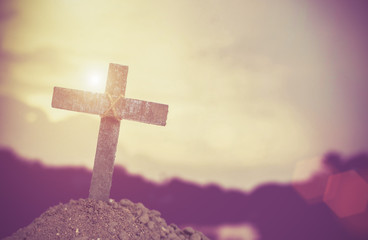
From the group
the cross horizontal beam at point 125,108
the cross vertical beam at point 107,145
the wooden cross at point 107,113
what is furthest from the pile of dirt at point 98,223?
the cross horizontal beam at point 125,108

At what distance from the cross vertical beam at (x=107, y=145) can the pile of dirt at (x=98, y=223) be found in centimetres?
28

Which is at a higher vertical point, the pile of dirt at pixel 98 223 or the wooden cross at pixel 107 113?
the wooden cross at pixel 107 113

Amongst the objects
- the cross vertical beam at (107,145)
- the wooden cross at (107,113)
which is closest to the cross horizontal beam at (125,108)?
the wooden cross at (107,113)

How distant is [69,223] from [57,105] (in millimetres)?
2461

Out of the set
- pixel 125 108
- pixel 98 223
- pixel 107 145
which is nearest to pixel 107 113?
pixel 125 108

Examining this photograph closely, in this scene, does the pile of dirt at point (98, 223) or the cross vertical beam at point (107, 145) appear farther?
the cross vertical beam at point (107, 145)

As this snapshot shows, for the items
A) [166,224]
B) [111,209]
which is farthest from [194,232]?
[111,209]

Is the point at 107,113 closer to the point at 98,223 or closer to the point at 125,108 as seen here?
the point at 125,108

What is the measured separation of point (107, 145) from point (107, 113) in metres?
0.67

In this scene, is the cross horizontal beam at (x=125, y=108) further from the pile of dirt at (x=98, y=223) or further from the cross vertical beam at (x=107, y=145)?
the pile of dirt at (x=98, y=223)

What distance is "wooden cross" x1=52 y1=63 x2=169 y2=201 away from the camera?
620 centimetres

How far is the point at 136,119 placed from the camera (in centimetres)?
622

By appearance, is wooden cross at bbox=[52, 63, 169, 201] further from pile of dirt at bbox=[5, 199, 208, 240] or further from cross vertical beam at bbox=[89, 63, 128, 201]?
pile of dirt at bbox=[5, 199, 208, 240]

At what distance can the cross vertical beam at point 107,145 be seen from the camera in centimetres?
620
